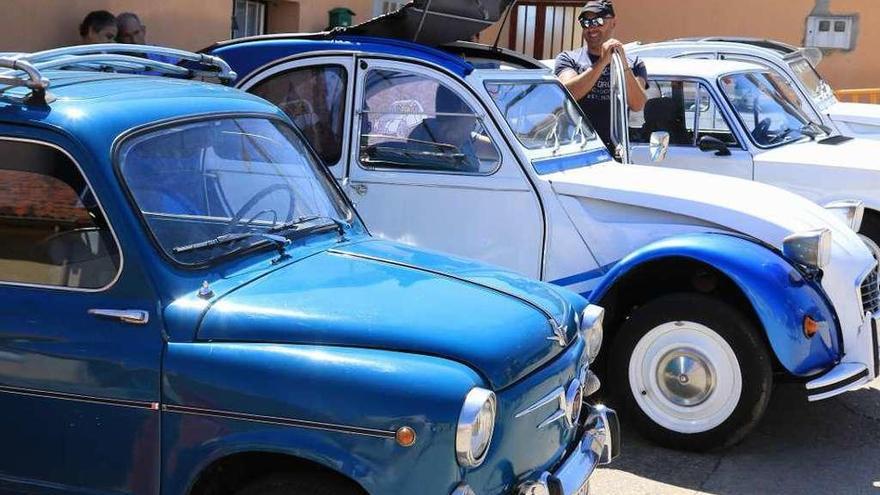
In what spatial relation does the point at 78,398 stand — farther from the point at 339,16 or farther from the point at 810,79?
the point at 339,16

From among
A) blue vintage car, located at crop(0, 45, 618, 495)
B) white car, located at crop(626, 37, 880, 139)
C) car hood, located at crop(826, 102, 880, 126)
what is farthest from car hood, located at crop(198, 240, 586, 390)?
car hood, located at crop(826, 102, 880, 126)

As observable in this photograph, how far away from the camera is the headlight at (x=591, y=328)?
13.0ft

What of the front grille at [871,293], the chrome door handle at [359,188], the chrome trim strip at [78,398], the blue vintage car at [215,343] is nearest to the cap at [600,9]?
the chrome door handle at [359,188]

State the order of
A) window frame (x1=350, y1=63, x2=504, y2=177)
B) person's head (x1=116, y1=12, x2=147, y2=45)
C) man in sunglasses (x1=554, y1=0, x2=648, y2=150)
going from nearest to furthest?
window frame (x1=350, y1=63, x2=504, y2=177) → man in sunglasses (x1=554, y1=0, x2=648, y2=150) → person's head (x1=116, y1=12, x2=147, y2=45)

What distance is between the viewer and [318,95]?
19.2 ft

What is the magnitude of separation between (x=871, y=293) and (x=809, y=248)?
510 millimetres

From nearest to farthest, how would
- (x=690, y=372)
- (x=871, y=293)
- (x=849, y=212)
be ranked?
(x=690, y=372) → (x=871, y=293) → (x=849, y=212)

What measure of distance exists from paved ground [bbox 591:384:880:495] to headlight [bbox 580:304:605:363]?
112 centimetres

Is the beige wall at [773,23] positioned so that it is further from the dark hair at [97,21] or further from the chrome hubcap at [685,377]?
the chrome hubcap at [685,377]

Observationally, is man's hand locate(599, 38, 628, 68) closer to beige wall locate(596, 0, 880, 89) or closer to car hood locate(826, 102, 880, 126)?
car hood locate(826, 102, 880, 126)

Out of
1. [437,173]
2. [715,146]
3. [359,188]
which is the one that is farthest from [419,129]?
[715,146]

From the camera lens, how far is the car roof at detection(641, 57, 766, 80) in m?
8.02

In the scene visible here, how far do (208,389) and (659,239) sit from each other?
2.88 metres

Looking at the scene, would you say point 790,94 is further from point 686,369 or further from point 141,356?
point 141,356
